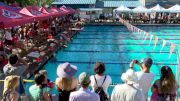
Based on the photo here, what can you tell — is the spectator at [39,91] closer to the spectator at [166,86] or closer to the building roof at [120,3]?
the spectator at [166,86]

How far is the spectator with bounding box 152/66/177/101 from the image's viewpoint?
15.6ft

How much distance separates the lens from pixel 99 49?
19.9 metres

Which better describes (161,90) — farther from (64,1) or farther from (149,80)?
(64,1)

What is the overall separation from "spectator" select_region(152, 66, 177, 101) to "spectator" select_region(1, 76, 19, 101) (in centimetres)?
185

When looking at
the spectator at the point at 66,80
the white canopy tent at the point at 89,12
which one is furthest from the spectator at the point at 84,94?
the white canopy tent at the point at 89,12

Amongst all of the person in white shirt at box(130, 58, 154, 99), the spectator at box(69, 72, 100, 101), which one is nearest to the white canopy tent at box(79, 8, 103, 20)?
the person in white shirt at box(130, 58, 154, 99)

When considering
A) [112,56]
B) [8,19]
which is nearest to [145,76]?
[8,19]

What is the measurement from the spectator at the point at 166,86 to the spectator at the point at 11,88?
185 centimetres

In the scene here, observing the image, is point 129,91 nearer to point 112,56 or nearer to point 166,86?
point 166,86

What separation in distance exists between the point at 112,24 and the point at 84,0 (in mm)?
18530

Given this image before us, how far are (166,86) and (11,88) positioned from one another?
2011mm

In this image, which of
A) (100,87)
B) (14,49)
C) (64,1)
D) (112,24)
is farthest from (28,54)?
(64,1)

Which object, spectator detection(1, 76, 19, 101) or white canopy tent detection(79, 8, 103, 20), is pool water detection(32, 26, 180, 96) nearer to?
spectator detection(1, 76, 19, 101)

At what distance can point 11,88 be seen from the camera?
4.59 meters
